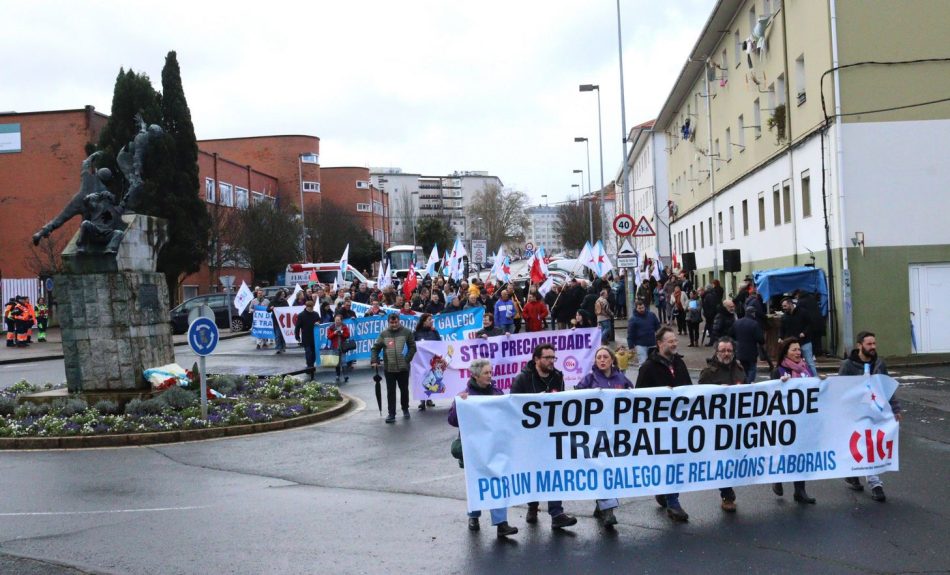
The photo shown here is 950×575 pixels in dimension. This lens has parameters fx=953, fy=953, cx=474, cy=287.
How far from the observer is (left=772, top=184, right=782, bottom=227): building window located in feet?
94.8

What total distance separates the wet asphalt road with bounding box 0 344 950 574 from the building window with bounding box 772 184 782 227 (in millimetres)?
17537

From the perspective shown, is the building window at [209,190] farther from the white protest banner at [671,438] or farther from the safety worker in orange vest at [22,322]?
the white protest banner at [671,438]

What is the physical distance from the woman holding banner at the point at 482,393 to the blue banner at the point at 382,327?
12602 mm

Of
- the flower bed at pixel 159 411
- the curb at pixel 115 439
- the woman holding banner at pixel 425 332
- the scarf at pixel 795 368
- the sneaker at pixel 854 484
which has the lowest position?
the sneaker at pixel 854 484

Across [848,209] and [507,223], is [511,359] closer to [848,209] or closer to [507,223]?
[848,209]

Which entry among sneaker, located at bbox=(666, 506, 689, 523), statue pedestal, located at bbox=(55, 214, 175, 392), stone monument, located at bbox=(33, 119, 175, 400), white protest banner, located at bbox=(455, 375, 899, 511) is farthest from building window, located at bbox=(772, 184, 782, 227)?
sneaker, located at bbox=(666, 506, 689, 523)

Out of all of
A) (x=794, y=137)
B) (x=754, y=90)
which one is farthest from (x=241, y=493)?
(x=754, y=90)

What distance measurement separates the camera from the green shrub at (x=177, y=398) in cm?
1551

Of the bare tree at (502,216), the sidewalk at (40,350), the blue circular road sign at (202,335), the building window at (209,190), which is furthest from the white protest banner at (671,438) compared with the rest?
the bare tree at (502,216)

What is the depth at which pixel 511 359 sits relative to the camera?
16656 mm

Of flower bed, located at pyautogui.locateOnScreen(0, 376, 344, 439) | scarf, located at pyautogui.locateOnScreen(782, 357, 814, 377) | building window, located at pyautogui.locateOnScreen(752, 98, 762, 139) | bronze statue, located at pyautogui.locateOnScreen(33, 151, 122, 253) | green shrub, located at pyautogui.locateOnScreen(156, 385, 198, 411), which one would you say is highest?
building window, located at pyautogui.locateOnScreen(752, 98, 762, 139)

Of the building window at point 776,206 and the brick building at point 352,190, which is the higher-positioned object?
the brick building at point 352,190

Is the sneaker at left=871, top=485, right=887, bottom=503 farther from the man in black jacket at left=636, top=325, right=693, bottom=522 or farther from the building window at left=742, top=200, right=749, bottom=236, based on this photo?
the building window at left=742, top=200, right=749, bottom=236

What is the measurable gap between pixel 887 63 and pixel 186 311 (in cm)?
2813
